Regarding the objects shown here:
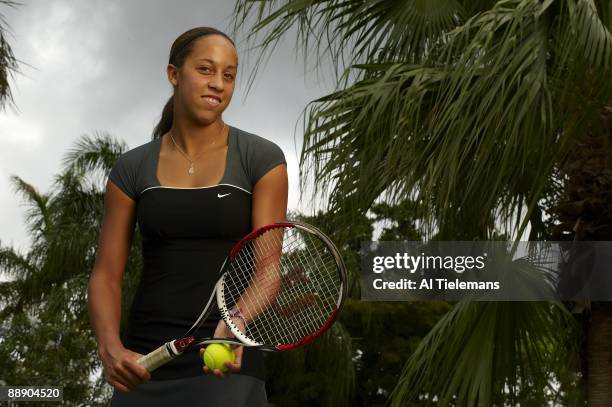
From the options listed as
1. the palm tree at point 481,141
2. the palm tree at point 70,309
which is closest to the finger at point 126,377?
the palm tree at point 481,141

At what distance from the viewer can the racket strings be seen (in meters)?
2.32

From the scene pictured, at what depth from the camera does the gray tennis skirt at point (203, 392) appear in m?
2.27

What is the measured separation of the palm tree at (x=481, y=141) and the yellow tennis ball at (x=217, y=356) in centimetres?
344

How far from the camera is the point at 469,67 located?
577 cm

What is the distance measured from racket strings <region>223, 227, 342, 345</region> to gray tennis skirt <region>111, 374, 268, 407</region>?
124 millimetres

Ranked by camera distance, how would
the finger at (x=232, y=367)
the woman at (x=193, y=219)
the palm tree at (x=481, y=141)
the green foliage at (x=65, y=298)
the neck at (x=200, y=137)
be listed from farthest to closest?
1. the green foliage at (x=65, y=298)
2. the palm tree at (x=481, y=141)
3. the neck at (x=200, y=137)
4. the woman at (x=193, y=219)
5. the finger at (x=232, y=367)

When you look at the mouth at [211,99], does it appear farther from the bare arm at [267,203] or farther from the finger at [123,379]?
the finger at [123,379]

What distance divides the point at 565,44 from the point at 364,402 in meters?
18.7

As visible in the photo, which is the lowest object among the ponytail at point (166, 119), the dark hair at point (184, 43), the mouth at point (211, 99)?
the mouth at point (211, 99)

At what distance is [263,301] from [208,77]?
51 cm

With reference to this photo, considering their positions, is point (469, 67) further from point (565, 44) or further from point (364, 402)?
point (364, 402)

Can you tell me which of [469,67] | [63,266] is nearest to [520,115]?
[469,67]

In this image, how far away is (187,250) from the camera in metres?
2.32

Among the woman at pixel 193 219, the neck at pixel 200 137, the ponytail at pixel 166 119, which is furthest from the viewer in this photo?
the ponytail at pixel 166 119
